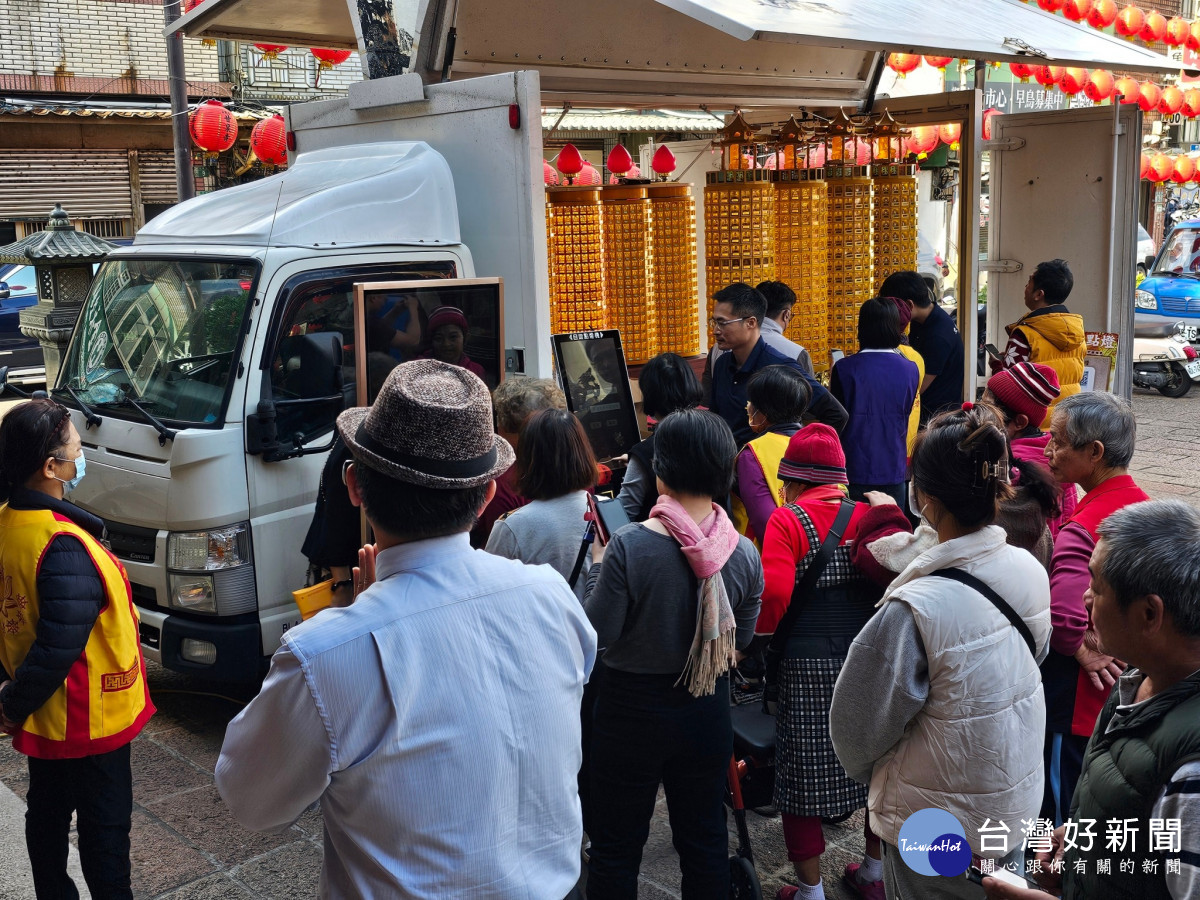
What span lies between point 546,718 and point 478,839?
0.21m

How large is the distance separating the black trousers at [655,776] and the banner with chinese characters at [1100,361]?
4.77m

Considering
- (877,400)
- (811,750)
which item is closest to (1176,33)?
(877,400)

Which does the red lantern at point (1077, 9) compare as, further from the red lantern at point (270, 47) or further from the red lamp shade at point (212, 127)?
the red lamp shade at point (212, 127)

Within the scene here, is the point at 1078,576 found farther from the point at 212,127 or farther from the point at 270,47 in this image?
the point at 212,127

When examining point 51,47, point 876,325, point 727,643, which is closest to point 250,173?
point 51,47

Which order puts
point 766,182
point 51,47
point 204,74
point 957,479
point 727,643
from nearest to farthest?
point 957,479
point 727,643
point 766,182
point 51,47
point 204,74

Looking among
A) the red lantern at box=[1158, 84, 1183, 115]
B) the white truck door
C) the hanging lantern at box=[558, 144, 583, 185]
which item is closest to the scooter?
the red lantern at box=[1158, 84, 1183, 115]

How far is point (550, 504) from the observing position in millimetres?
3215

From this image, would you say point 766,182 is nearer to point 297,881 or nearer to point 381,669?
point 297,881

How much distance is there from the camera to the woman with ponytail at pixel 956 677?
92.5 inches

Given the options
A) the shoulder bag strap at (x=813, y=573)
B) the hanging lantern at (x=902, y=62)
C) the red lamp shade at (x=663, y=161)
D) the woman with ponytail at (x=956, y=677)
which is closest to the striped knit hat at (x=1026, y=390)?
the shoulder bag strap at (x=813, y=573)

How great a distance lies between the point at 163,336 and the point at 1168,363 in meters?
12.4

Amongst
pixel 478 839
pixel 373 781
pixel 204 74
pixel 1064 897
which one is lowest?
pixel 1064 897

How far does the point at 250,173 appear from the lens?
64.8ft
